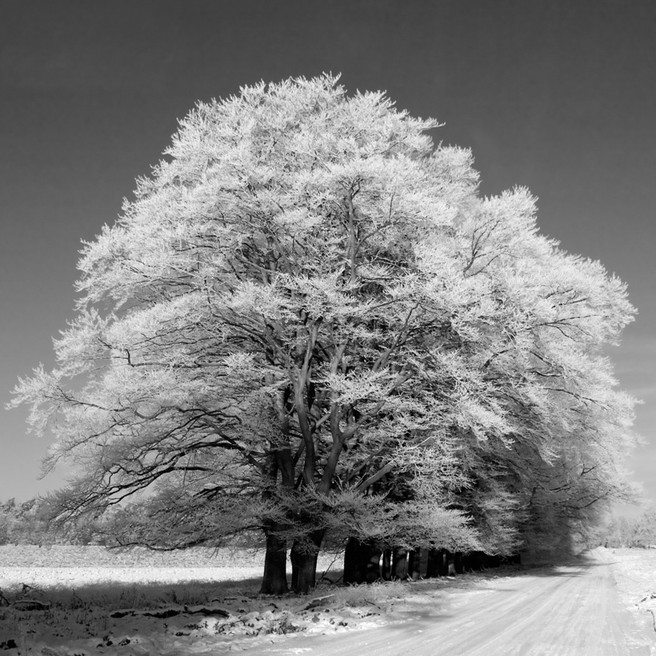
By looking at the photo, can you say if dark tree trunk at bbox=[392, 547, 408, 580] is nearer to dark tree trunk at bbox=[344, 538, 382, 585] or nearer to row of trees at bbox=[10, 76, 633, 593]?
dark tree trunk at bbox=[344, 538, 382, 585]

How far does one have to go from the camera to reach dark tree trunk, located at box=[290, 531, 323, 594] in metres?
16.0

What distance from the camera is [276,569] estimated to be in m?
17.3

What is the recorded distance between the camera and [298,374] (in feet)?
54.7

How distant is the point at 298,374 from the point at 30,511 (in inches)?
315

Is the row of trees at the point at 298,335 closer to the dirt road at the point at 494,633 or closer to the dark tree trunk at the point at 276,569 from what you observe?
the dark tree trunk at the point at 276,569

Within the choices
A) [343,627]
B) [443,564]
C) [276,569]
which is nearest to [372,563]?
[276,569]

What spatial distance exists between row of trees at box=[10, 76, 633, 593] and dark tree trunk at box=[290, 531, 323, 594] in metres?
0.05

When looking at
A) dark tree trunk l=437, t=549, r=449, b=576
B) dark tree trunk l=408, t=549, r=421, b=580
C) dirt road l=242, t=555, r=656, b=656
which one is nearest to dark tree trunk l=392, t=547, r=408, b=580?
dark tree trunk l=408, t=549, r=421, b=580

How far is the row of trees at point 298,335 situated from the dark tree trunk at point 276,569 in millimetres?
87

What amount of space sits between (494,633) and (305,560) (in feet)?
22.2

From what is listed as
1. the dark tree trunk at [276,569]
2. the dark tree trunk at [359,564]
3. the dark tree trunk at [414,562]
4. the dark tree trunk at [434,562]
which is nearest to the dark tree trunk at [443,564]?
the dark tree trunk at [434,562]

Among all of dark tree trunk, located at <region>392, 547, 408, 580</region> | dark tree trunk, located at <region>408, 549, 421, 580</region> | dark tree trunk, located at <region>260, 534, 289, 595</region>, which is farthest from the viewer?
dark tree trunk, located at <region>408, 549, 421, 580</region>

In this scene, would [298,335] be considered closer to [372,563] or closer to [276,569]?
[276,569]

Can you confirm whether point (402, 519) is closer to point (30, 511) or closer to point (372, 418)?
point (372, 418)
